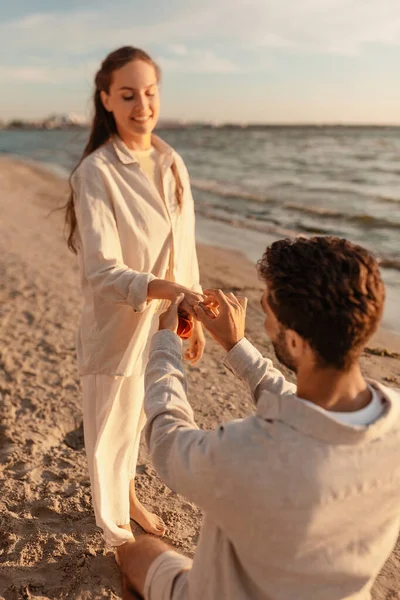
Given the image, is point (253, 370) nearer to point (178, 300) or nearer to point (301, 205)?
point (178, 300)

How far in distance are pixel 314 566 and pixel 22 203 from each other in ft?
47.1

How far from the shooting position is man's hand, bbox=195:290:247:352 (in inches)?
84.8

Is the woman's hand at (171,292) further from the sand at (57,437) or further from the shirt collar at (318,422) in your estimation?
the sand at (57,437)

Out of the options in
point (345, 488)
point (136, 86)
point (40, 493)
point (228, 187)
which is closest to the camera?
point (345, 488)

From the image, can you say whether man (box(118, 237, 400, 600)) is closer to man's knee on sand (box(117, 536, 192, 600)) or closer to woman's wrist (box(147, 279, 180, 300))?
man's knee on sand (box(117, 536, 192, 600))

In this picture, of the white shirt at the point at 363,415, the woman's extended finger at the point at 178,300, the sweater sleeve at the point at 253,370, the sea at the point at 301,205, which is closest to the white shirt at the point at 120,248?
the woman's extended finger at the point at 178,300

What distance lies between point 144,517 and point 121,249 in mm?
1486

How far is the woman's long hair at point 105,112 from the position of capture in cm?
271

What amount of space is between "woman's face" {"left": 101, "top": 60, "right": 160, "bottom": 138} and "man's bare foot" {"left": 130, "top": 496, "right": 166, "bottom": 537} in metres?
1.92

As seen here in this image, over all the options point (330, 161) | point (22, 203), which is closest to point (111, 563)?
point (22, 203)

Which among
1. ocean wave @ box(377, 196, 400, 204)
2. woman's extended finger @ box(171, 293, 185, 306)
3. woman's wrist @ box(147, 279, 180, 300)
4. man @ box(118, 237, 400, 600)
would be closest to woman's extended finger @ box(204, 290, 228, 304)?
woman's extended finger @ box(171, 293, 185, 306)

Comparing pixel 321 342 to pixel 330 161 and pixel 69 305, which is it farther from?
pixel 330 161

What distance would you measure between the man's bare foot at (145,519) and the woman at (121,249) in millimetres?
255

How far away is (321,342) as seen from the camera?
154 cm
